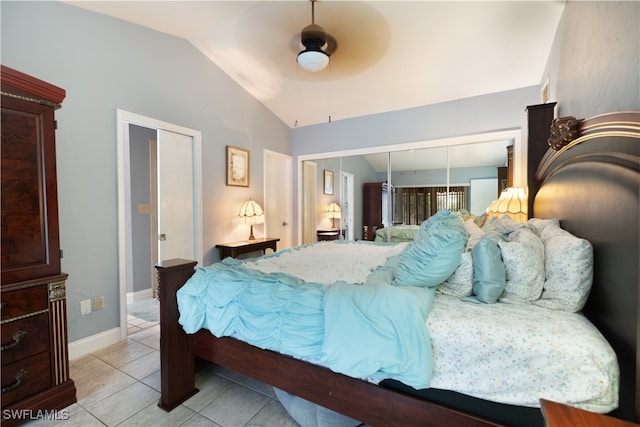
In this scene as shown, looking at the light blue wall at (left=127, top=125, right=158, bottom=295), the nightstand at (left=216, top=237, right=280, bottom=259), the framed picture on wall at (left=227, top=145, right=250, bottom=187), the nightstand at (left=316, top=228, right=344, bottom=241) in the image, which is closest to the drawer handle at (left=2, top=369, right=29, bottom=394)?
the nightstand at (left=216, top=237, right=280, bottom=259)

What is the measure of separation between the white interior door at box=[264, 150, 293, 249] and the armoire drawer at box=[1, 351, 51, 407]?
3.00m

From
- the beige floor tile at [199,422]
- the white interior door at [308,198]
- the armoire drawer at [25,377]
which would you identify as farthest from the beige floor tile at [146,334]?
the white interior door at [308,198]

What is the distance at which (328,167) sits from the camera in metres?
4.77

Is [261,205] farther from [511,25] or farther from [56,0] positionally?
[511,25]

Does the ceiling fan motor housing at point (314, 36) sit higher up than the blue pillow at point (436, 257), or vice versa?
the ceiling fan motor housing at point (314, 36)

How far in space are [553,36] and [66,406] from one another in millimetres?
4631

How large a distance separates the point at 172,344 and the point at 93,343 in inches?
52.8

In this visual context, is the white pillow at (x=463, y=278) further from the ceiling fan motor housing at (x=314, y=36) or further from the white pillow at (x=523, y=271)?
the ceiling fan motor housing at (x=314, y=36)

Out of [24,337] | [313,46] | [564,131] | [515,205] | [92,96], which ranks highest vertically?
[313,46]

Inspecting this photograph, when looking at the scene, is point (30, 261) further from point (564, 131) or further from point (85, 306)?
point (564, 131)

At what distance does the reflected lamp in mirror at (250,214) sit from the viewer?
152 inches

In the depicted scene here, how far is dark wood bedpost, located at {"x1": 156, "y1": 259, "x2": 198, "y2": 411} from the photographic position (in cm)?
164

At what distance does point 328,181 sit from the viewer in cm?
481

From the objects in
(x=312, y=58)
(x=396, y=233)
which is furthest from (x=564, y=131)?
(x=396, y=233)
